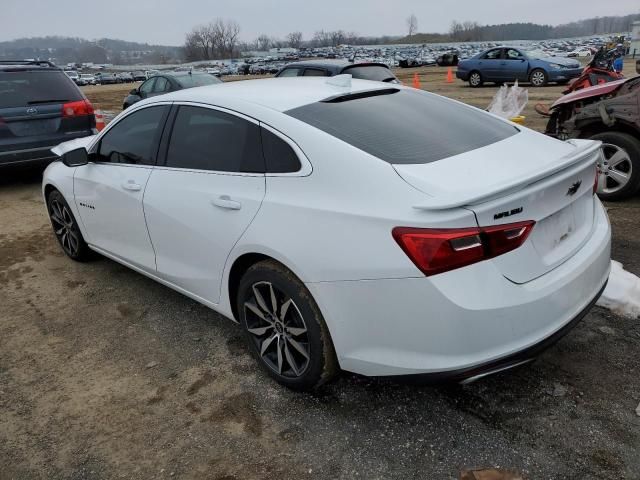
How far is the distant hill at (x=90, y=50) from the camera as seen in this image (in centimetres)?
13298

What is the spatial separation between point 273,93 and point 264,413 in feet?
6.10

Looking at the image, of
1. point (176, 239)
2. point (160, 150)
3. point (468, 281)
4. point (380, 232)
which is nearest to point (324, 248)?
point (380, 232)

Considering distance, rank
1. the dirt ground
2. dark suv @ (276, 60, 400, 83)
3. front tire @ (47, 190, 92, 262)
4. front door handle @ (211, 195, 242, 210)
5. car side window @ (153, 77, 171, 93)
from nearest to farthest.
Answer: the dirt ground
front door handle @ (211, 195, 242, 210)
front tire @ (47, 190, 92, 262)
dark suv @ (276, 60, 400, 83)
car side window @ (153, 77, 171, 93)

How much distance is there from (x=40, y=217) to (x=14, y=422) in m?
4.32

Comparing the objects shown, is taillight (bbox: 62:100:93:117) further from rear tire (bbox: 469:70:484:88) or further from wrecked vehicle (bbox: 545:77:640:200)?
rear tire (bbox: 469:70:484:88)

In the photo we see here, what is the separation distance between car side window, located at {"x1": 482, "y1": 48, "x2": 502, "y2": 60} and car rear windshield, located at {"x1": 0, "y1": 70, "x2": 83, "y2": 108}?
17.0 meters

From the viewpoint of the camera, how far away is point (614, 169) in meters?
5.68

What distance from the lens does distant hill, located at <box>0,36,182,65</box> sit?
133 metres

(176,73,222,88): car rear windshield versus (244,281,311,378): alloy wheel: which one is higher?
(176,73,222,88): car rear windshield

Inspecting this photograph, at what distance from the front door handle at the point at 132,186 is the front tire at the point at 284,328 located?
119 cm

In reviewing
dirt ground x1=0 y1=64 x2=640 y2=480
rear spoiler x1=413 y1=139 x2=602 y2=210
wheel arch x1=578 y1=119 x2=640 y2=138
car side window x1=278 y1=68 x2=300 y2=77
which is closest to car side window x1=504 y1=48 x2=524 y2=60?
car side window x1=278 y1=68 x2=300 y2=77

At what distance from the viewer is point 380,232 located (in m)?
2.23

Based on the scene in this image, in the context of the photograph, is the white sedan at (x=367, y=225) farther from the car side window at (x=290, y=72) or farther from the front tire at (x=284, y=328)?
the car side window at (x=290, y=72)

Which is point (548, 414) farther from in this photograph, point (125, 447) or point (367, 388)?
point (125, 447)
